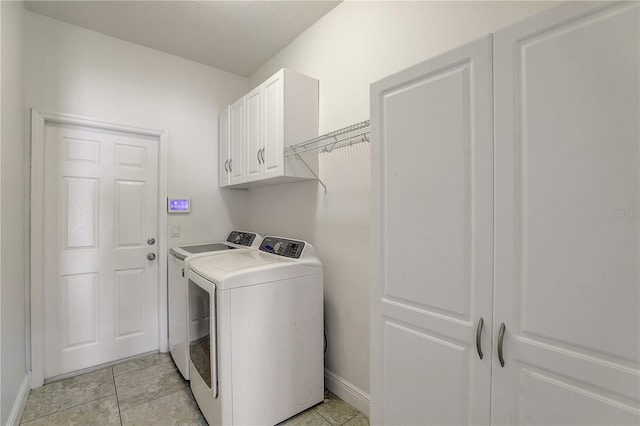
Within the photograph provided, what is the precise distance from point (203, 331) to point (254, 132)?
1508mm

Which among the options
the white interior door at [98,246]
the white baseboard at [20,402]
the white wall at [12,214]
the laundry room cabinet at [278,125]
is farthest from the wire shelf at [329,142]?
the white baseboard at [20,402]

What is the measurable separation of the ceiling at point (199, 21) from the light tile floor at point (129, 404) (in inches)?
108

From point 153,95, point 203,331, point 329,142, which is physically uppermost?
point 153,95

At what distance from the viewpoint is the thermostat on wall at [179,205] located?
2.68 m

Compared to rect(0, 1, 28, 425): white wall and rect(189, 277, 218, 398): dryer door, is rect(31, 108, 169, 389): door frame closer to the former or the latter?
rect(0, 1, 28, 425): white wall

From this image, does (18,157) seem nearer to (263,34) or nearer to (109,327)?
(109,327)

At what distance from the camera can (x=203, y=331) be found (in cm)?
177

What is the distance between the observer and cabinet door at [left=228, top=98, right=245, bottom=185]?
2525 mm

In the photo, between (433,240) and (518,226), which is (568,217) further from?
(433,240)

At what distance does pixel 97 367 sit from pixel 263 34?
3054 mm

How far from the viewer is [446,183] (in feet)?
3.13

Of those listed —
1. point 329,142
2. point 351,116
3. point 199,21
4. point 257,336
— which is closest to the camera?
point 257,336

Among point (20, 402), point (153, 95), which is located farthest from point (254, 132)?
point (20, 402)

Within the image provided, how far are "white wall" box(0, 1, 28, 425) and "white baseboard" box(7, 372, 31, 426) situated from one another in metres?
0.02
